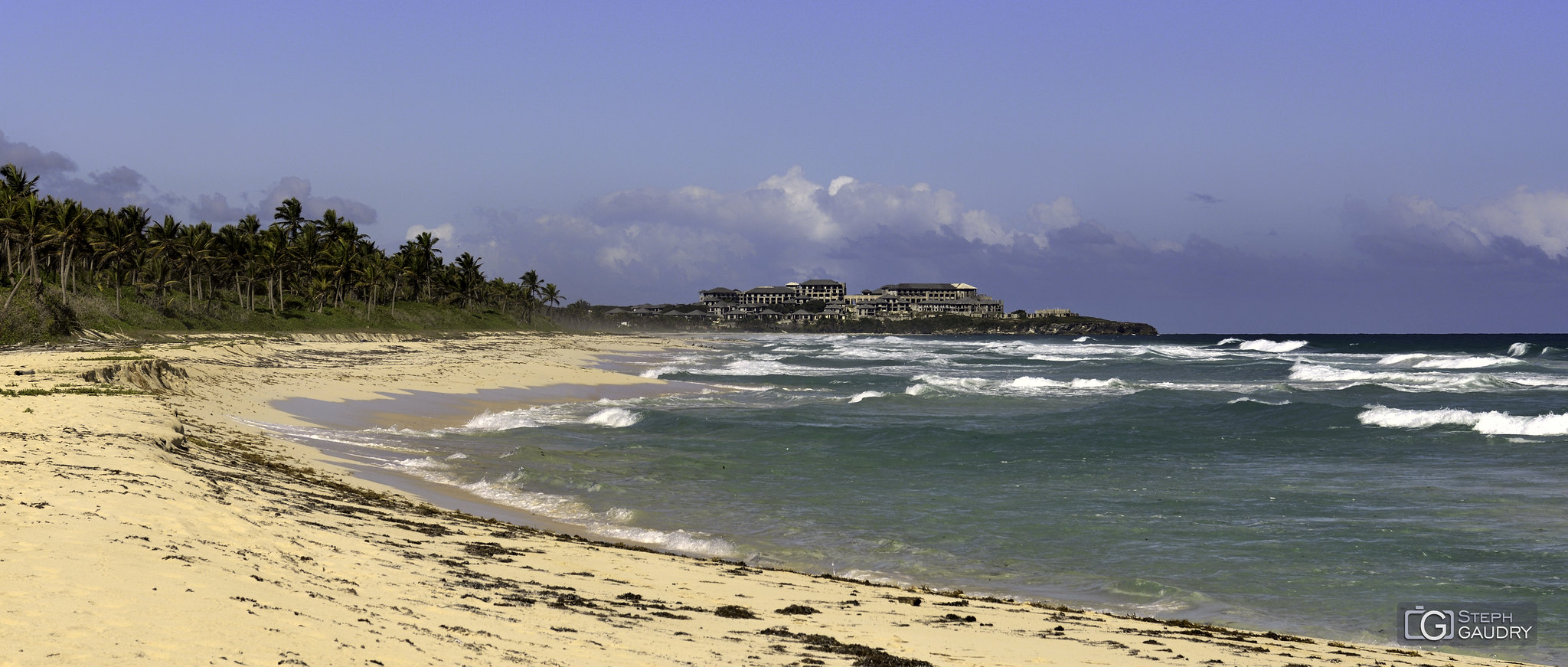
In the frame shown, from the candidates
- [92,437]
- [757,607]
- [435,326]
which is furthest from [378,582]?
[435,326]

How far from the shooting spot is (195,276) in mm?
93062

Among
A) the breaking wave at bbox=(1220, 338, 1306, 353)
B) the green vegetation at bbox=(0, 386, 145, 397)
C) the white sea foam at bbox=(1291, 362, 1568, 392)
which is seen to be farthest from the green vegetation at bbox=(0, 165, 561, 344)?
the breaking wave at bbox=(1220, 338, 1306, 353)

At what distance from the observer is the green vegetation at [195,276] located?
Result: 61.1 m

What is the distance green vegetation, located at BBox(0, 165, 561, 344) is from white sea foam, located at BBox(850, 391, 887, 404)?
3564cm

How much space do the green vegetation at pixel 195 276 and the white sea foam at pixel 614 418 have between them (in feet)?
93.6

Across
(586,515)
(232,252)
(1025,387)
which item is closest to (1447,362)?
(1025,387)

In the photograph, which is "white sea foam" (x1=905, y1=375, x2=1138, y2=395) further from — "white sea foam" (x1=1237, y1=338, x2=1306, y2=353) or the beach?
"white sea foam" (x1=1237, y1=338, x2=1306, y2=353)

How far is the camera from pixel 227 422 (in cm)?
2106

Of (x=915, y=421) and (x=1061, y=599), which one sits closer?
(x=1061, y=599)

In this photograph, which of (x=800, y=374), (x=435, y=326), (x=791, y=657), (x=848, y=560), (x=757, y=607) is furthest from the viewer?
(x=435, y=326)

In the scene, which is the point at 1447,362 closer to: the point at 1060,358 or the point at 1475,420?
the point at 1060,358

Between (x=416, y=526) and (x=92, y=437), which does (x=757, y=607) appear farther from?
(x=92, y=437)

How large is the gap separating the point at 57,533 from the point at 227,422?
14.6 metres

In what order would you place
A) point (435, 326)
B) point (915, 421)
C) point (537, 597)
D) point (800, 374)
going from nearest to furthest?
point (537, 597), point (915, 421), point (800, 374), point (435, 326)
